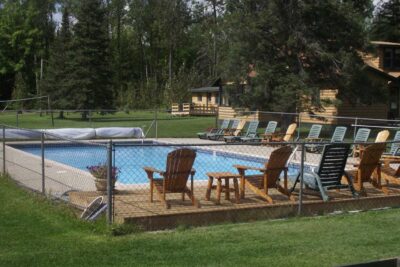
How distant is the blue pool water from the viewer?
52.0ft

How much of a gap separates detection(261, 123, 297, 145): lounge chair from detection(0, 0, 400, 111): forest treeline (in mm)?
4945

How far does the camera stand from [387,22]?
5438 centimetres

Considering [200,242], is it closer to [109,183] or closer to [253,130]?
[109,183]

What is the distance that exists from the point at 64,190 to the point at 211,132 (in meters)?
15.0

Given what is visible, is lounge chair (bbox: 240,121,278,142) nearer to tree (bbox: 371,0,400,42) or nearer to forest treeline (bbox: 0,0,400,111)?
forest treeline (bbox: 0,0,400,111)

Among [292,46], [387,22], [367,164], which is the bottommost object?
[367,164]

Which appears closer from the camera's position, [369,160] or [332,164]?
[332,164]

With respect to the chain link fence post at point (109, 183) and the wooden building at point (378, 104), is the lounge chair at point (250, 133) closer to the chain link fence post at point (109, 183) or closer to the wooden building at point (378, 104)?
the wooden building at point (378, 104)

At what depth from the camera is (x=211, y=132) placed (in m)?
24.9

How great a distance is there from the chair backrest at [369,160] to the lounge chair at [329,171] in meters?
0.59

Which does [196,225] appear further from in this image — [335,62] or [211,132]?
[335,62]

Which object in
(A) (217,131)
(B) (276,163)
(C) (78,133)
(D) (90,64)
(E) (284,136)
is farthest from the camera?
(D) (90,64)

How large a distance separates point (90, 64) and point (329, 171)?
119 ft

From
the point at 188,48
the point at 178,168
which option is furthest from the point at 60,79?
the point at 178,168
